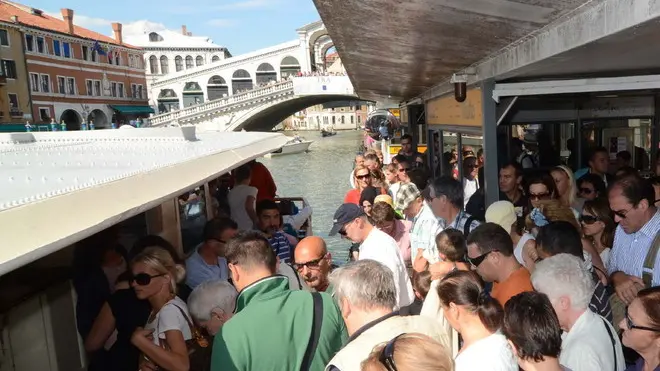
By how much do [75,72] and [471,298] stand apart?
44623mm

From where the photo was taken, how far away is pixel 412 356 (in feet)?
5.11

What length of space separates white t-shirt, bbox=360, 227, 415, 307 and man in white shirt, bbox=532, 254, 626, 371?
1.18m

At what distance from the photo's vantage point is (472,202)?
5.45 m

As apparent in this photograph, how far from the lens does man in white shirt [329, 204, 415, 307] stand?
3.48 m

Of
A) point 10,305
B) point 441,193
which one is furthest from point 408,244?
point 10,305

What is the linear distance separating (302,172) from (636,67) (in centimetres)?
2168

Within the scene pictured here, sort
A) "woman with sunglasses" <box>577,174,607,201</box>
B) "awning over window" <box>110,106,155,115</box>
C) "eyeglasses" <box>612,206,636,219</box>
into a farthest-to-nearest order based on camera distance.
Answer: "awning over window" <box>110,106,155,115</box> → "woman with sunglasses" <box>577,174,607,201</box> → "eyeglasses" <box>612,206,636,219</box>

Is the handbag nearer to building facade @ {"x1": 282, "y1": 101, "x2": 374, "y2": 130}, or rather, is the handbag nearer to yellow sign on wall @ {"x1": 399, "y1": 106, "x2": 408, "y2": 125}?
yellow sign on wall @ {"x1": 399, "y1": 106, "x2": 408, "y2": 125}

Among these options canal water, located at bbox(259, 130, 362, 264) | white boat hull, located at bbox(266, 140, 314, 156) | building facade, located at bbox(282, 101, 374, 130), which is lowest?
canal water, located at bbox(259, 130, 362, 264)

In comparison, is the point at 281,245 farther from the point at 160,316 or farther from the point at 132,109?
the point at 132,109

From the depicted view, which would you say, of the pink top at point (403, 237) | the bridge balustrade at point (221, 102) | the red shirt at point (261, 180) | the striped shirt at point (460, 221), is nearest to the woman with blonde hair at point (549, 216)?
the striped shirt at point (460, 221)

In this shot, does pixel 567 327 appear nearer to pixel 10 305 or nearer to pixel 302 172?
pixel 10 305

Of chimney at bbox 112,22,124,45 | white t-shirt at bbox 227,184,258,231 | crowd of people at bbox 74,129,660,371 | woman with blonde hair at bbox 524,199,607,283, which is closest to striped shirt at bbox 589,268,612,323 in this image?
crowd of people at bbox 74,129,660,371

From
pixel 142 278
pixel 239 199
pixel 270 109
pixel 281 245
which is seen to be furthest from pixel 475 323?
pixel 270 109
